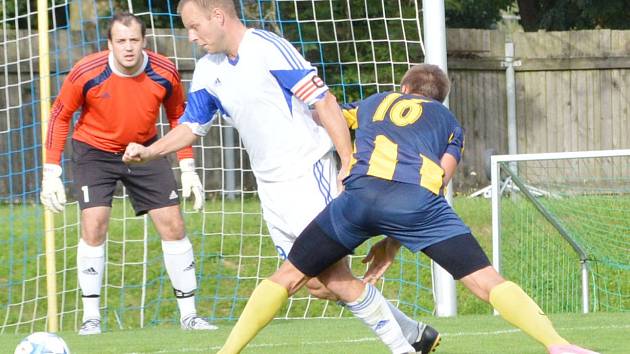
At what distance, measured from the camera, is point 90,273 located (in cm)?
834

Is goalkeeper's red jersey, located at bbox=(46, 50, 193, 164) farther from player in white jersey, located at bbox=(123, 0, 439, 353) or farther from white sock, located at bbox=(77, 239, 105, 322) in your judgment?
player in white jersey, located at bbox=(123, 0, 439, 353)

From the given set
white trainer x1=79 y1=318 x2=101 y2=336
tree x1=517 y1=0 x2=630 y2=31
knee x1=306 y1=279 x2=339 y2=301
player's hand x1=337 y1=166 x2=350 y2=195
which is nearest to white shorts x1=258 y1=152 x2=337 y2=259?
player's hand x1=337 y1=166 x2=350 y2=195

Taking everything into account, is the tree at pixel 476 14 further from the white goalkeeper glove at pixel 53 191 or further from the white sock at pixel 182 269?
the white goalkeeper glove at pixel 53 191

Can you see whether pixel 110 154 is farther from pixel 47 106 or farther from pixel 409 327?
pixel 409 327

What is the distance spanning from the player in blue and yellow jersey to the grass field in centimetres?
127

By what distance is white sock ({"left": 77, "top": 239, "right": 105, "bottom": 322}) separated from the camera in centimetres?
832

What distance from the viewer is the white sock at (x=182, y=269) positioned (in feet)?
27.7

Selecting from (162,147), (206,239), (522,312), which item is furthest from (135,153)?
(206,239)

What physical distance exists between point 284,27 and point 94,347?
599cm

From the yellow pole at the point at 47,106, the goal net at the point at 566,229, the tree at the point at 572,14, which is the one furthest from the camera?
the tree at the point at 572,14

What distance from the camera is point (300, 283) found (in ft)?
18.8

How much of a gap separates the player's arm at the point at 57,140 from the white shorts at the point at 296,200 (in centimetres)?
237

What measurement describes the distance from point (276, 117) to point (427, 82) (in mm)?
727

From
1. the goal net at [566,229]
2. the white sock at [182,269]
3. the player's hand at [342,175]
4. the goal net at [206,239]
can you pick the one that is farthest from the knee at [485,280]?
the goal net at [206,239]
